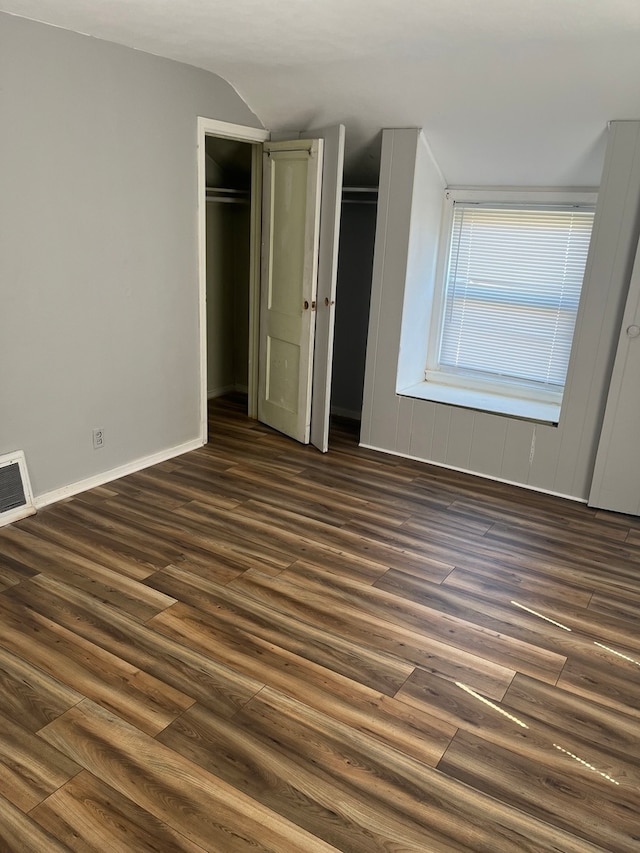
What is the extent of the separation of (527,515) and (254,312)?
95.6 inches

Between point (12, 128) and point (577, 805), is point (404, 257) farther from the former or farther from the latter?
point (577, 805)

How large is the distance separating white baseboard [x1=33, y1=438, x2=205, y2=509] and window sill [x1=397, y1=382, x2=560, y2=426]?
4.88ft

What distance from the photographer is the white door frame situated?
4.09 metres

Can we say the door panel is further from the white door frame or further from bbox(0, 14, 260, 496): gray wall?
bbox(0, 14, 260, 496): gray wall

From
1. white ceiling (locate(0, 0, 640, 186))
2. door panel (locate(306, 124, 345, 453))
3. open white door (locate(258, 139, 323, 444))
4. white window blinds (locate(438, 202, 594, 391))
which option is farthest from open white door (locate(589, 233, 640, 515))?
open white door (locate(258, 139, 323, 444))

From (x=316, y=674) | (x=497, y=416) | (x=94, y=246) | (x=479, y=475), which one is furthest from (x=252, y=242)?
(x=316, y=674)

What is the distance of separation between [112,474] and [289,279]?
1736 millimetres

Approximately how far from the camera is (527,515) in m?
3.72

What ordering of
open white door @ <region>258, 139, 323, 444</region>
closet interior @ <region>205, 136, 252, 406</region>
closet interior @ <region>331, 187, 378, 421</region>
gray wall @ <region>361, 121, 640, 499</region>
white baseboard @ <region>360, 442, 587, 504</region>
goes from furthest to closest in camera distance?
closet interior @ <region>205, 136, 252, 406</region> → closet interior @ <region>331, 187, 378, 421</region> → open white door @ <region>258, 139, 323, 444</region> → white baseboard @ <region>360, 442, 587, 504</region> → gray wall @ <region>361, 121, 640, 499</region>

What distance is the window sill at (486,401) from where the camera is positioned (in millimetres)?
4109

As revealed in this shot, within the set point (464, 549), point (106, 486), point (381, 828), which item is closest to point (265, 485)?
point (106, 486)

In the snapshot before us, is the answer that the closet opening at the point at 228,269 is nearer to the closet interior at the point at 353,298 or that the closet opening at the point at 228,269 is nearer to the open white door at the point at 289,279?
the open white door at the point at 289,279

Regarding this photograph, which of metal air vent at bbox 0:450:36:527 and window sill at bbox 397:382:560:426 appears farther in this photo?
window sill at bbox 397:382:560:426

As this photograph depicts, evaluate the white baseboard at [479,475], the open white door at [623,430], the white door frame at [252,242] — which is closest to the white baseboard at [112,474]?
the white door frame at [252,242]
